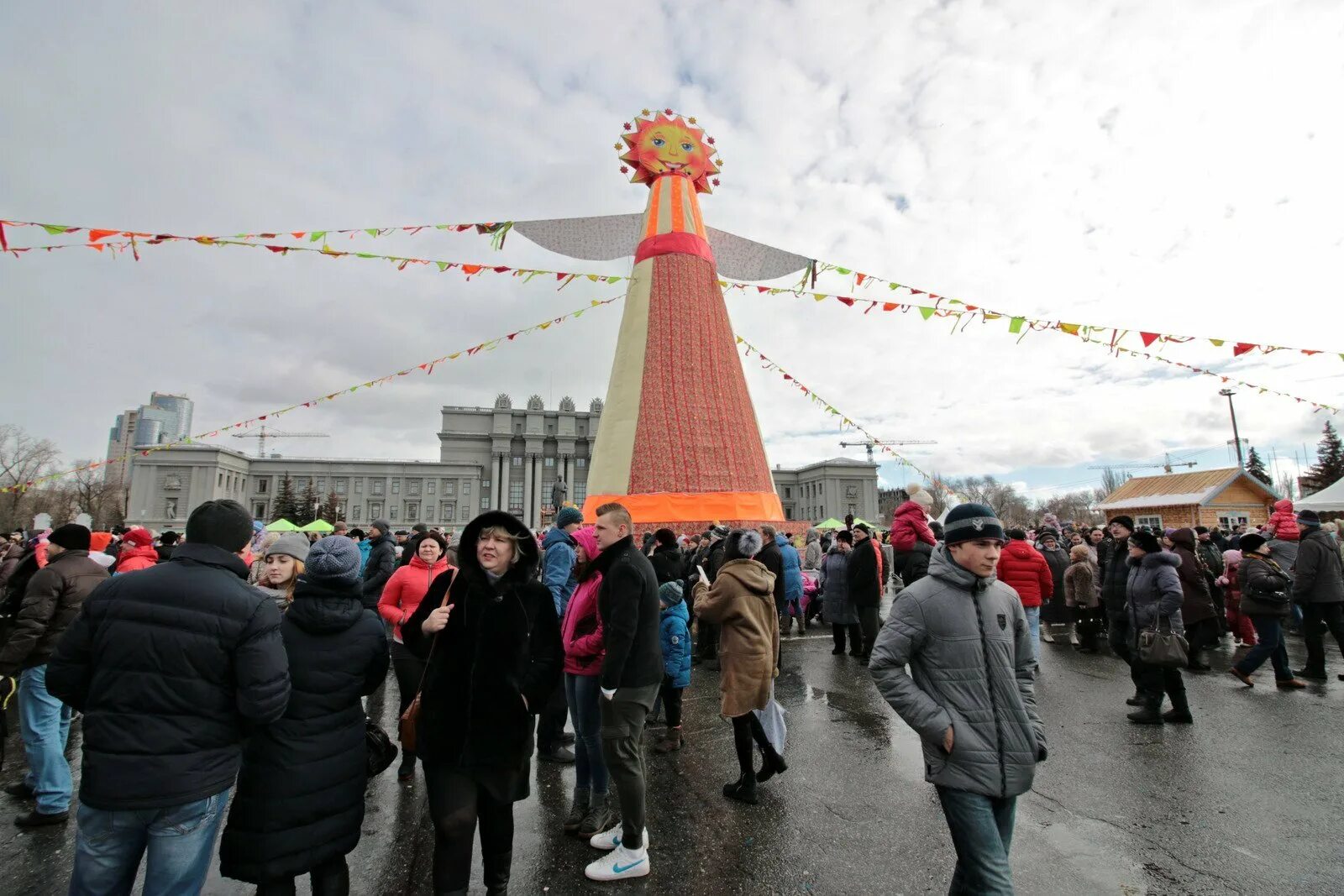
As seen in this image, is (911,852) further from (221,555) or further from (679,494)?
(679,494)

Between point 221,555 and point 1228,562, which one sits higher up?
point 221,555

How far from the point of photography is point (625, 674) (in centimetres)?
287

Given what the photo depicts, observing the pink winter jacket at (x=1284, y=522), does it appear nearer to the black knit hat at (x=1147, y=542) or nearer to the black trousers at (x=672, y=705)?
the black knit hat at (x=1147, y=542)

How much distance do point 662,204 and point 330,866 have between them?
12.5m

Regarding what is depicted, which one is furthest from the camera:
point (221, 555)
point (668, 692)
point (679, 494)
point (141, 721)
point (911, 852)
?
point (679, 494)

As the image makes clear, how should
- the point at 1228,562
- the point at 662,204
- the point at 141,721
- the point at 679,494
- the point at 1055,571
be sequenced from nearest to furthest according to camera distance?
the point at 141,721
the point at 1228,562
the point at 1055,571
the point at 679,494
the point at 662,204

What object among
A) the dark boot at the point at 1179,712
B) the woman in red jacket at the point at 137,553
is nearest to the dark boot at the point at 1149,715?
the dark boot at the point at 1179,712

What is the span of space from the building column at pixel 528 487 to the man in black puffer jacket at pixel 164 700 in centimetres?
6781

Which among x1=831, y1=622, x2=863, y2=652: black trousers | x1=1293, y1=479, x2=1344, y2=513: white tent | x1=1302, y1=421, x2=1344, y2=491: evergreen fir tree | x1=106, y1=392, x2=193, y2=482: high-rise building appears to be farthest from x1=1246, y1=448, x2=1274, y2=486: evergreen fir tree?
x1=106, y1=392, x2=193, y2=482: high-rise building

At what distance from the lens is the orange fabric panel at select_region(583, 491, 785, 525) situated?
10961 millimetres

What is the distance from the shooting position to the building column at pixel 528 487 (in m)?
69.1

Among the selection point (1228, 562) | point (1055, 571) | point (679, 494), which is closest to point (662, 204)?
point (679, 494)

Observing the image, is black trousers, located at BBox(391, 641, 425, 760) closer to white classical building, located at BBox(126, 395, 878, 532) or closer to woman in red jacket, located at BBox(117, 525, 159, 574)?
woman in red jacket, located at BBox(117, 525, 159, 574)

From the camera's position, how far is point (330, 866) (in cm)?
221
